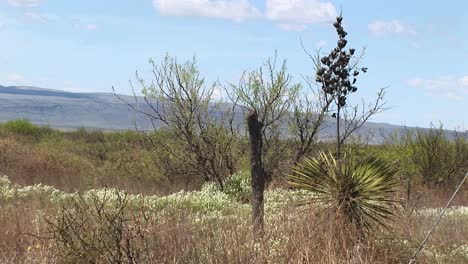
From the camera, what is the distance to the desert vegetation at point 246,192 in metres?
7.20

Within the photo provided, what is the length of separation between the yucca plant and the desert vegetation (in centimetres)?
1

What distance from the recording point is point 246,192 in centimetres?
1584

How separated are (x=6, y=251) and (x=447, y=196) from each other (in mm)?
14911

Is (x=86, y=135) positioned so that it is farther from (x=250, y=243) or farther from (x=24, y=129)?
(x=250, y=243)

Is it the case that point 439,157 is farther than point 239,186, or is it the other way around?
point 439,157

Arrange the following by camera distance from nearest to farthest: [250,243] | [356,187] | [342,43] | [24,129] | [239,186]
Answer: [250,243] → [356,187] → [342,43] → [239,186] → [24,129]

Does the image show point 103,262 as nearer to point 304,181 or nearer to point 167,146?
point 304,181

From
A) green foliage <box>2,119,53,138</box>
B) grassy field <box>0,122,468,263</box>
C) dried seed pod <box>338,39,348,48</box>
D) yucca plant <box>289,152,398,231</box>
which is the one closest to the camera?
grassy field <box>0,122,468,263</box>

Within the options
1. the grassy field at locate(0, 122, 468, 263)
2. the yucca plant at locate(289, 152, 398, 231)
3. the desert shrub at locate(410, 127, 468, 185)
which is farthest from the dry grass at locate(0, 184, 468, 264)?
the desert shrub at locate(410, 127, 468, 185)

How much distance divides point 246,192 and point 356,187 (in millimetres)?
8034

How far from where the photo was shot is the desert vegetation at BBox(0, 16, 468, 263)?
23.6 ft

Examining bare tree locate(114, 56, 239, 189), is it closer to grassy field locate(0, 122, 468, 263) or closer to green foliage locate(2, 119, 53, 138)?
grassy field locate(0, 122, 468, 263)

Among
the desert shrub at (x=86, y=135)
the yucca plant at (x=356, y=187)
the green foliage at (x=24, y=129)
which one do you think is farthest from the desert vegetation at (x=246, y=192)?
the desert shrub at (x=86, y=135)

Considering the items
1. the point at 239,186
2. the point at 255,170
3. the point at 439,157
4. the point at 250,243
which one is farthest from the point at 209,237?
the point at 439,157
